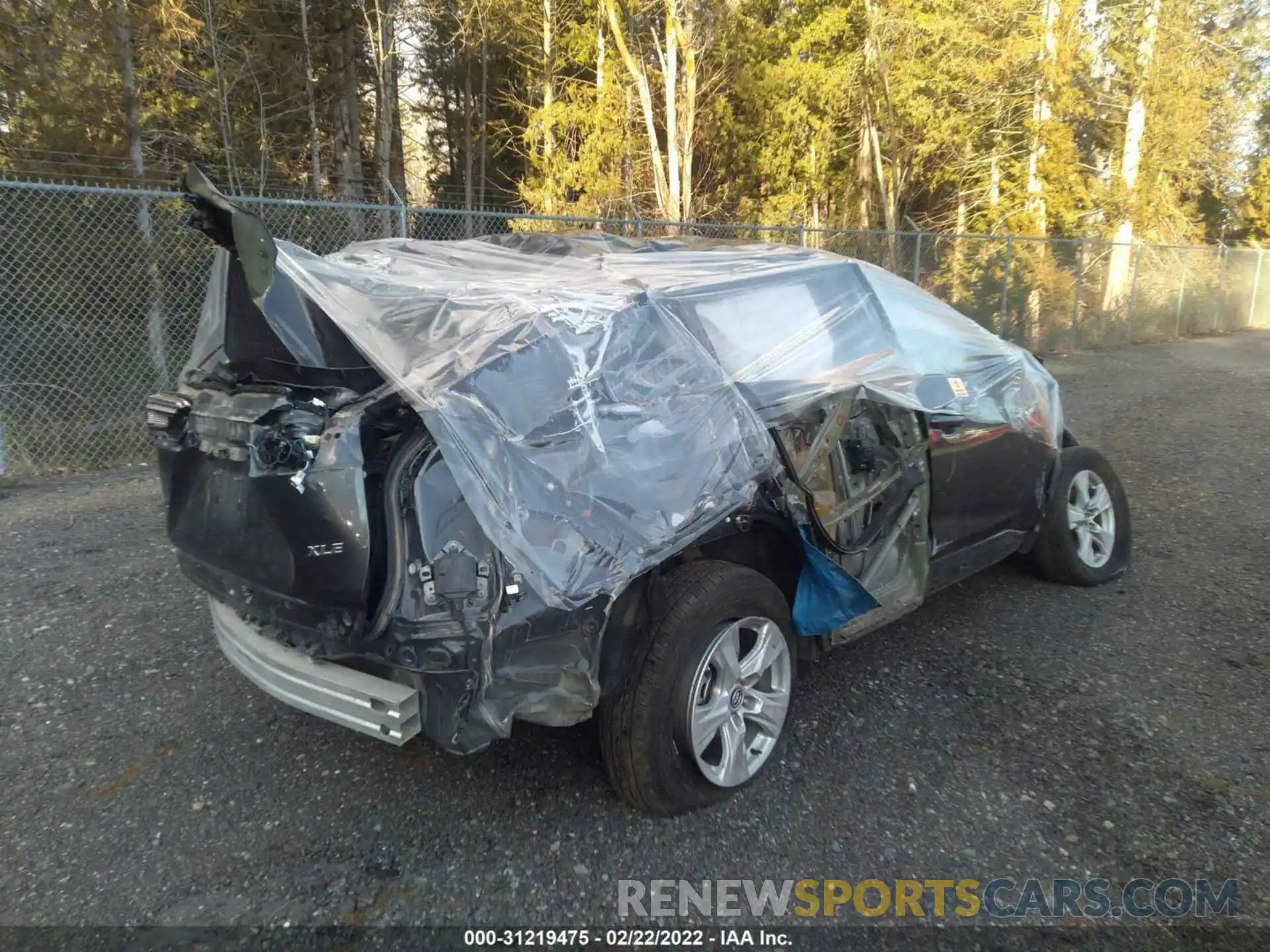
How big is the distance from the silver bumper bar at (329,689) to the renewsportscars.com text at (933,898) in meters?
0.81

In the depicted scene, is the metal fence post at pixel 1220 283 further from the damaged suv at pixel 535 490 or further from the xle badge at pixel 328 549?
the xle badge at pixel 328 549

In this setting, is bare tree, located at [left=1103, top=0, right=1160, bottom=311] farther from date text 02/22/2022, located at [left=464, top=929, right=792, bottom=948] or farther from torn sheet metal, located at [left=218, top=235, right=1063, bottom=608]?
date text 02/22/2022, located at [left=464, top=929, right=792, bottom=948]

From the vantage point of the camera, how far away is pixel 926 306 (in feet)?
12.9

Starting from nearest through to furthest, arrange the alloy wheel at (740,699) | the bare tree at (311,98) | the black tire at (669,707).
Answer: the black tire at (669,707), the alloy wheel at (740,699), the bare tree at (311,98)

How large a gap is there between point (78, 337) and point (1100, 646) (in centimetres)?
755

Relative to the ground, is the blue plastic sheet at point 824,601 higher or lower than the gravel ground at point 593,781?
higher

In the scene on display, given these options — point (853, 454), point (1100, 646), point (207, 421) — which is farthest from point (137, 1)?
point (1100, 646)

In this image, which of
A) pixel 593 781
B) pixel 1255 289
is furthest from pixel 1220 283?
pixel 593 781

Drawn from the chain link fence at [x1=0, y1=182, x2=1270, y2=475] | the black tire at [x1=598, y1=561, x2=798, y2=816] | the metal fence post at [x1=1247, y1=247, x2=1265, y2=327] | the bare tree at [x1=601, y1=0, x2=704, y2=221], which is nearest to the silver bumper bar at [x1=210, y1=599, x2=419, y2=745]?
the black tire at [x1=598, y1=561, x2=798, y2=816]

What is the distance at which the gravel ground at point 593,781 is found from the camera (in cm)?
243

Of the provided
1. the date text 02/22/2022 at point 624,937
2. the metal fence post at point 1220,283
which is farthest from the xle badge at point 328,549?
the metal fence post at point 1220,283

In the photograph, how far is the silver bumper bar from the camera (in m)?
2.29

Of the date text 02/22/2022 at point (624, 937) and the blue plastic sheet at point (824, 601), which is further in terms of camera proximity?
the blue plastic sheet at point (824, 601)

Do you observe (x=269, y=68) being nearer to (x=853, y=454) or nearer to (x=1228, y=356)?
(x=853, y=454)
